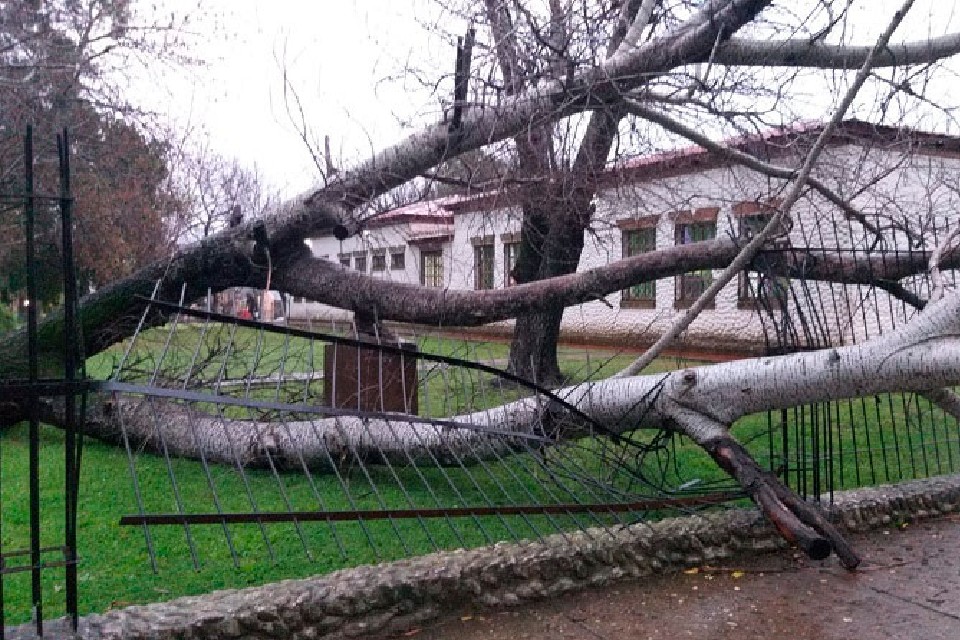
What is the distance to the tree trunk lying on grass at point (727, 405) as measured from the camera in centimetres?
405

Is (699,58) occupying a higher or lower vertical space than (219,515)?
higher

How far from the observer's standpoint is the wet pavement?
3369 mm

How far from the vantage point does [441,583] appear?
3.44 m

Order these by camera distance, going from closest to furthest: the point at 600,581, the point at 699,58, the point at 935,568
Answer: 1. the point at 600,581
2. the point at 935,568
3. the point at 699,58

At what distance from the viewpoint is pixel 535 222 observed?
786cm

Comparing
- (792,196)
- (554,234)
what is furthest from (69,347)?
(554,234)

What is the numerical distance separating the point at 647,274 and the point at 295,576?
3.34 m

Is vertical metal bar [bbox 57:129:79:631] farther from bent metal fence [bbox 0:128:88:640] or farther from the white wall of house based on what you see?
the white wall of house

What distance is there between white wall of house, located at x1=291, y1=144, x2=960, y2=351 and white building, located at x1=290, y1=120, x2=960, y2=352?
26 mm

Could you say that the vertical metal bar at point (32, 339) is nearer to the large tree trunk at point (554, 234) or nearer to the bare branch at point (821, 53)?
the large tree trunk at point (554, 234)

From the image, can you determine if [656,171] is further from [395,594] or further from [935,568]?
[395,594]

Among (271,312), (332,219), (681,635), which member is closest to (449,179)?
(332,219)

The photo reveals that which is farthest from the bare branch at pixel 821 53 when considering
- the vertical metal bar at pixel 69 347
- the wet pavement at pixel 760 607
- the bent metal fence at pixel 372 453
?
the vertical metal bar at pixel 69 347

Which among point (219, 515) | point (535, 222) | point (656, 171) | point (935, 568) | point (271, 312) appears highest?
point (656, 171)
